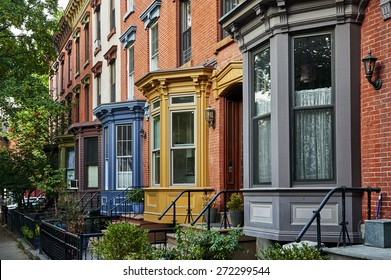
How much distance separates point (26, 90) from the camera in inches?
851

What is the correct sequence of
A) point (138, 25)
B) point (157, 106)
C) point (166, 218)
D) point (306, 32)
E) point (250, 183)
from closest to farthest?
point (306, 32)
point (250, 183)
point (166, 218)
point (157, 106)
point (138, 25)

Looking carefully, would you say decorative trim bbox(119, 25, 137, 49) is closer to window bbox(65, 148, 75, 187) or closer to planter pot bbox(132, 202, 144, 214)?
planter pot bbox(132, 202, 144, 214)

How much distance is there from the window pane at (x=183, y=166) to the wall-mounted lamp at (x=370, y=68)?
256 inches

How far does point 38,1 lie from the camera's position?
22.8 m

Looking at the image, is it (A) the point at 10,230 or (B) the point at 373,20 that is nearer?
(B) the point at 373,20

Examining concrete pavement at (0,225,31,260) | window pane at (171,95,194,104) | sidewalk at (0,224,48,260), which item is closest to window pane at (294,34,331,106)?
window pane at (171,95,194,104)

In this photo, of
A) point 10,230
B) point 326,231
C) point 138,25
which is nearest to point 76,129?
point 10,230

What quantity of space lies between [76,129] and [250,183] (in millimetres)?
15823

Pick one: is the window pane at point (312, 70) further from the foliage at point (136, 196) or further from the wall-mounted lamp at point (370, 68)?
the foliage at point (136, 196)

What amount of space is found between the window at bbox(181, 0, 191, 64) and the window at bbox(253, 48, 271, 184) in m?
5.97

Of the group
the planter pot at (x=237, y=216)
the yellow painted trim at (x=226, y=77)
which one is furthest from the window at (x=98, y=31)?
the planter pot at (x=237, y=216)

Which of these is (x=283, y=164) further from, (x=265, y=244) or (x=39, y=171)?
(x=39, y=171)

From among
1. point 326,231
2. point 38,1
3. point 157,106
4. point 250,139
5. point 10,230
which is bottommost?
point 10,230

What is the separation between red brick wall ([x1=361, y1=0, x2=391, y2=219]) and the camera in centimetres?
776
